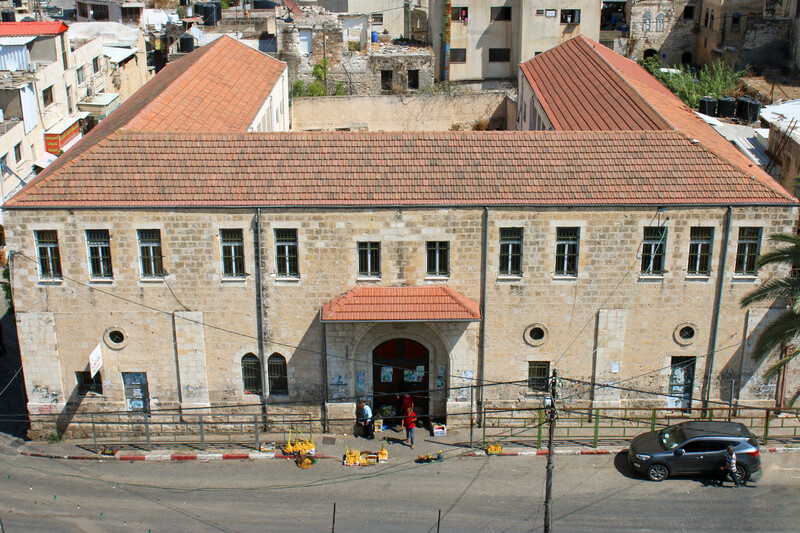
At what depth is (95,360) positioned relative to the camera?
2898cm

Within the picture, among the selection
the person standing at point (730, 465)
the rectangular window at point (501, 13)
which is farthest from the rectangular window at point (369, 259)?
the rectangular window at point (501, 13)

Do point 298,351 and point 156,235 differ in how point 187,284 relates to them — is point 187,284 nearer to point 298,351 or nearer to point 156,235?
point 156,235

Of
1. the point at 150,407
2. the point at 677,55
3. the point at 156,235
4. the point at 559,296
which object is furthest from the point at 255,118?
the point at 677,55

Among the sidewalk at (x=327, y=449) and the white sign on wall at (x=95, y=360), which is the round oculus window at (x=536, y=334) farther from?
the white sign on wall at (x=95, y=360)

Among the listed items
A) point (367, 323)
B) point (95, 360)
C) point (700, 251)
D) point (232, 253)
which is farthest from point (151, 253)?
point (700, 251)

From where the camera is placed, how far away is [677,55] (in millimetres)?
76750

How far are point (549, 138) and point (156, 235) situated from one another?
568 inches

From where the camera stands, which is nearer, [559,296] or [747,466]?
[747,466]

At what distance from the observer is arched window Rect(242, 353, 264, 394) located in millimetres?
30062

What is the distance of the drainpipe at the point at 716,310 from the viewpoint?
93.7 ft

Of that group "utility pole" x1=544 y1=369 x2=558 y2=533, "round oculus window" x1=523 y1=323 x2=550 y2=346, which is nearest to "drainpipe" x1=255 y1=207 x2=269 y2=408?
"round oculus window" x1=523 y1=323 x2=550 y2=346

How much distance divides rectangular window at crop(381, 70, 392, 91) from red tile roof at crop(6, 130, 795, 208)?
35.6 meters

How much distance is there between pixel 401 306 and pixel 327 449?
5.94 meters

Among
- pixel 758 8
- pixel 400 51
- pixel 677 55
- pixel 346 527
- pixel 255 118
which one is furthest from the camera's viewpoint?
pixel 677 55
